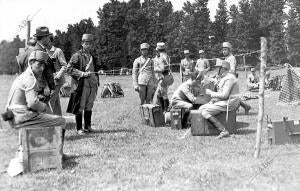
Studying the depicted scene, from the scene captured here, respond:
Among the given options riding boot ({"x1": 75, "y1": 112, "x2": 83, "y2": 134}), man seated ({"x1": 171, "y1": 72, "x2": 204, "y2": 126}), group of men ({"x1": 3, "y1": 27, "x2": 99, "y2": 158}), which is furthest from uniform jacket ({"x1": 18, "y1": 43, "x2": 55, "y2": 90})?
man seated ({"x1": 171, "y1": 72, "x2": 204, "y2": 126})

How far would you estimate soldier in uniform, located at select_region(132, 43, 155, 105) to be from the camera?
12.1 meters

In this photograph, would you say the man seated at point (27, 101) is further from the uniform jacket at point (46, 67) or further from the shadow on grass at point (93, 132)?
the shadow on grass at point (93, 132)

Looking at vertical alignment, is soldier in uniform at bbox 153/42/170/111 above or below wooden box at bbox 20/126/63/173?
above

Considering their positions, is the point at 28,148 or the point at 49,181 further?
the point at 28,148

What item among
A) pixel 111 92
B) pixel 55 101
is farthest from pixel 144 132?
pixel 111 92

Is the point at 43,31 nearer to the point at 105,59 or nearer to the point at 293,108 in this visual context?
the point at 293,108

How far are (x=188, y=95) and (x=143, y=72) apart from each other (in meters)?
2.08

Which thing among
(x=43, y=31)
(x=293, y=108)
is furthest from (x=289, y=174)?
(x=293, y=108)

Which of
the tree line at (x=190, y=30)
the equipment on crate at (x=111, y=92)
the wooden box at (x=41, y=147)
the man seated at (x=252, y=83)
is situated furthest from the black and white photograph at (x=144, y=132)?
the tree line at (x=190, y=30)

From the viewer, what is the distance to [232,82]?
938cm

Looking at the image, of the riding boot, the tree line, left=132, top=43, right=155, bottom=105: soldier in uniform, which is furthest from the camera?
the tree line

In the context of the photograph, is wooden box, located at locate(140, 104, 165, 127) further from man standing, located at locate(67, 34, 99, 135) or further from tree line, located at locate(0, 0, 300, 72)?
tree line, located at locate(0, 0, 300, 72)

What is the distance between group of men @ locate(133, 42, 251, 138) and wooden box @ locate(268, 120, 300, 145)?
1.19 m

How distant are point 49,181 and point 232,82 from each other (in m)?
4.96
